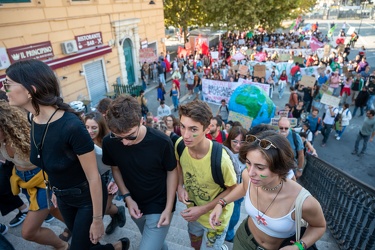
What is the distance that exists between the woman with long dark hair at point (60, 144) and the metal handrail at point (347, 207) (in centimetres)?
267

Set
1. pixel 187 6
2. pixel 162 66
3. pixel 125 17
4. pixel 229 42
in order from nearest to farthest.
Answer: pixel 125 17
pixel 162 66
pixel 187 6
pixel 229 42

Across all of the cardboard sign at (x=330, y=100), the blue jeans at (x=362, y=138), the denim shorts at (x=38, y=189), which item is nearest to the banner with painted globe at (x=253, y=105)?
the cardboard sign at (x=330, y=100)

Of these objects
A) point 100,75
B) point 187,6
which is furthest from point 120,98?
point 187,6

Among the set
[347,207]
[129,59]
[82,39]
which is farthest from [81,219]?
[129,59]

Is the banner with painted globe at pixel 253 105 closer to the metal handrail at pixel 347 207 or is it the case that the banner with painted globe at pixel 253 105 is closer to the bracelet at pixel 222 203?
the metal handrail at pixel 347 207

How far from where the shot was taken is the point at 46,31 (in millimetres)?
10203

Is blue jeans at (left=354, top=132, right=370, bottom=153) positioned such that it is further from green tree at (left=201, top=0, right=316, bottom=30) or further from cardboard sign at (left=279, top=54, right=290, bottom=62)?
green tree at (left=201, top=0, right=316, bottom=30)

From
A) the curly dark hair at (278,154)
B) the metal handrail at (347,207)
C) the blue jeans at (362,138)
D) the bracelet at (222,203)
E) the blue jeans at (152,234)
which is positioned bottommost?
the blue jeans at (362,138)

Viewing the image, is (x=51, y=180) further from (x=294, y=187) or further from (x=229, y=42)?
(x=229, y=42)

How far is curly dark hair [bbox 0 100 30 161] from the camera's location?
2.28 meters

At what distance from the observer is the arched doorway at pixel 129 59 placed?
1539cm

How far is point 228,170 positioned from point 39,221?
1.90 m

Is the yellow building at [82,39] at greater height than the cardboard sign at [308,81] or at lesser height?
greater

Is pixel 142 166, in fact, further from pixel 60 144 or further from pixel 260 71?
pixel 260 71
